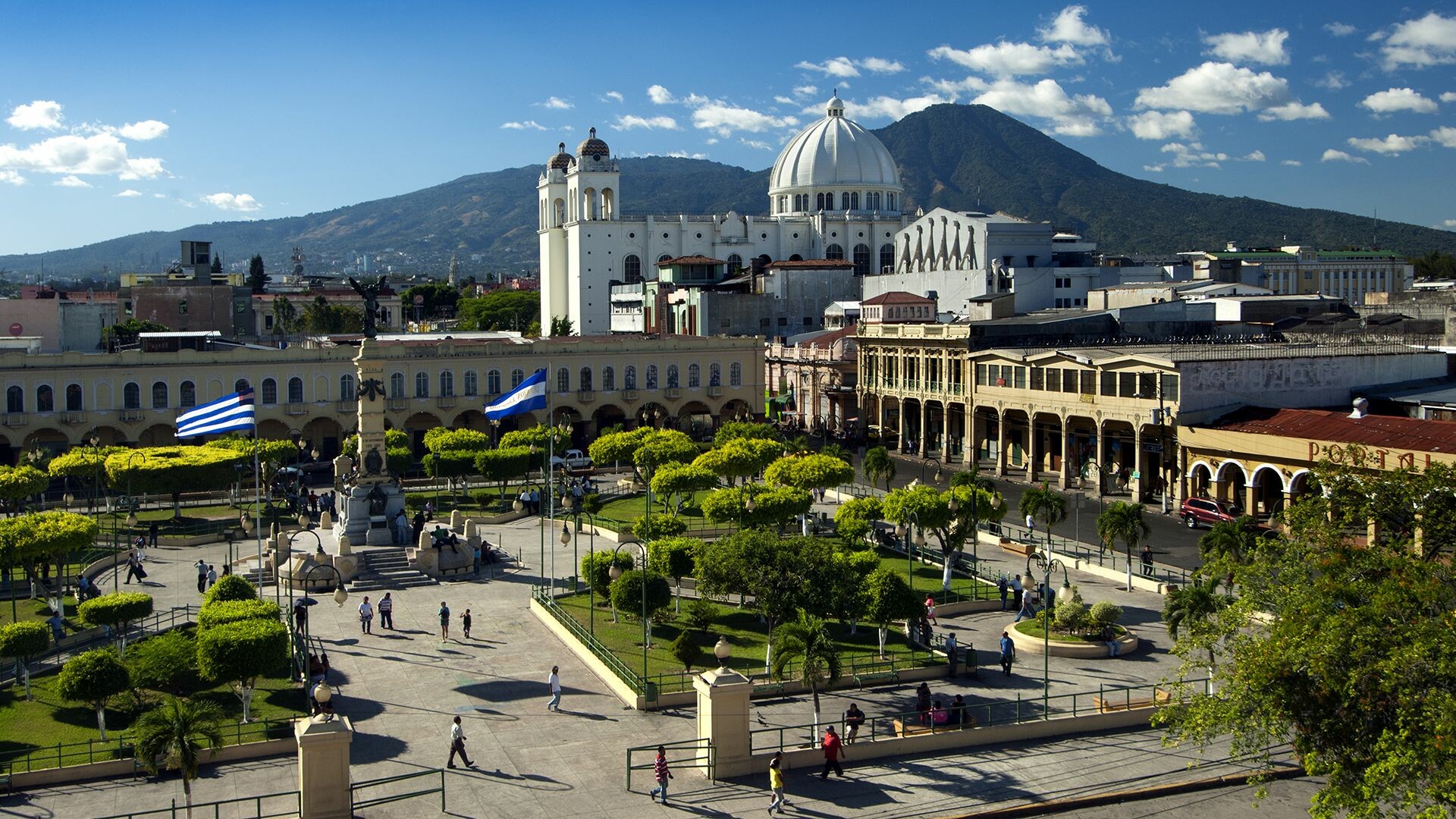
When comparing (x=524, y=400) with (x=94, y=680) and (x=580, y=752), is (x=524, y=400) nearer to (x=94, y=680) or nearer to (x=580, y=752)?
(x=94, y=680)

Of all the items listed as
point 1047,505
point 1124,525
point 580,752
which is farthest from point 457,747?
point 1047,505

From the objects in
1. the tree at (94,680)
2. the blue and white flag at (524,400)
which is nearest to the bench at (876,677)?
the tree at (94,680)

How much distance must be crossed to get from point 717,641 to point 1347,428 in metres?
26.9

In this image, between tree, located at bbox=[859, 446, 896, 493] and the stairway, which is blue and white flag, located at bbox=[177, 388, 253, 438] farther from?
tree, located at bbox=[859, 446, 896, 493]

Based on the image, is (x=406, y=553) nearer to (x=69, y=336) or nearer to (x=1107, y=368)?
(x=1107, y=368)

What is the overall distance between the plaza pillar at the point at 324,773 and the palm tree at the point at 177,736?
1.74 metres

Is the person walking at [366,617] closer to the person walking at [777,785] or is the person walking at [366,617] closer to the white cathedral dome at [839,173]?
the person walking at [777,785]

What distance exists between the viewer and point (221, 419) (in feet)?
137

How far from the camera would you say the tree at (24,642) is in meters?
28.9

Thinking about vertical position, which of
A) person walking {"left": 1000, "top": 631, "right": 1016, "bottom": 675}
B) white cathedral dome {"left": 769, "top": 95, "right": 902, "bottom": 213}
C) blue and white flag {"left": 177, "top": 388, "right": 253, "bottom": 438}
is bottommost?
person walking {"left": 1000, "top": 631, "right": 1016, "bottom": 675}

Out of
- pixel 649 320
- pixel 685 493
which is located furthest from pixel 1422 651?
pixel 649 320

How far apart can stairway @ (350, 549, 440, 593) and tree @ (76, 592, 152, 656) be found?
8411mm

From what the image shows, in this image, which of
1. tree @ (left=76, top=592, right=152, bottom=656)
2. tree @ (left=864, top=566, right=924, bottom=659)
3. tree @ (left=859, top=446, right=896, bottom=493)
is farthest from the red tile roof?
tree @ (left=76, top=592, right=152, bottom=656)

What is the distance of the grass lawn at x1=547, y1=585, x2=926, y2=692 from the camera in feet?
102
